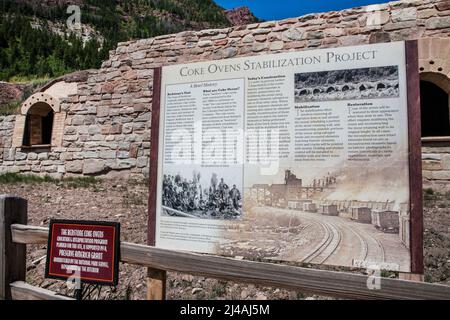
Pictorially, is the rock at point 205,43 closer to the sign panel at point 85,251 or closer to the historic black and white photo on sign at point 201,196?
the historic black and white photo on sign at point 201,196

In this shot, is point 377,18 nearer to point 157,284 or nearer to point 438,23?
point 438,23

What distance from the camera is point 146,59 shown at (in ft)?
26.3

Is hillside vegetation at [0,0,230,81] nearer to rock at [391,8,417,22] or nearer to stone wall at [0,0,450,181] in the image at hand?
stone wall at [0,0,450,181]

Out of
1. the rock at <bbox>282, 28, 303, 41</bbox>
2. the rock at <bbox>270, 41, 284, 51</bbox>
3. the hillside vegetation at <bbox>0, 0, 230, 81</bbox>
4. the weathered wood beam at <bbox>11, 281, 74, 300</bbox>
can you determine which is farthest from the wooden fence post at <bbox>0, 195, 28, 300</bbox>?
the hillside vegetation at <bbox>0, 0, 230, 81</bbox>

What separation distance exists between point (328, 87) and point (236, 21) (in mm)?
60326

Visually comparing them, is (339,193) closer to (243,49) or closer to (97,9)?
(243,49)

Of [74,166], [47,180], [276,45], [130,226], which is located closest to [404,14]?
[276,45]

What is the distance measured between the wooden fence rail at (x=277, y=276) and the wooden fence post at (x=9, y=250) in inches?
5.3

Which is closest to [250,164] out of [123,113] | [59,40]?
[123,113]

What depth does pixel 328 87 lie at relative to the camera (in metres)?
2.58

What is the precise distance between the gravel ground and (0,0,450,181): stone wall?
2.70 feet

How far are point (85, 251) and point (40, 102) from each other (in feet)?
26.9

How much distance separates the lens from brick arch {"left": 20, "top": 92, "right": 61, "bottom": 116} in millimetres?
8922

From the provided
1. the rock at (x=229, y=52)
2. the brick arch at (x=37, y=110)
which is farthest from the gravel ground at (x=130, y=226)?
the rock at (x=229, y=52)
